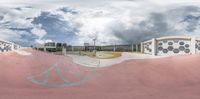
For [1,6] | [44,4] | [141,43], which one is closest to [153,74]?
[141,43]

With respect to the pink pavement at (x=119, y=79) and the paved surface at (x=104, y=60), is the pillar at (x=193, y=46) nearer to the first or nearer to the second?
the pink pavement at (x=119, y=79)

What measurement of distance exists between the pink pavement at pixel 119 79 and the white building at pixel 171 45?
0.10 m

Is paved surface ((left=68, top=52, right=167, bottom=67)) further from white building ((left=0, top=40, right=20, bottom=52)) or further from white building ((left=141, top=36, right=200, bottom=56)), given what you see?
white building ((left=0, top=40, right=20, bottom=52))

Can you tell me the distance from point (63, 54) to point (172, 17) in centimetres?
120

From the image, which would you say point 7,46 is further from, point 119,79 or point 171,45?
point 171,45

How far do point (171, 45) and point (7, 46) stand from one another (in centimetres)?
173

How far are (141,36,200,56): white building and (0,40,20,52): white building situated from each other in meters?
1.34

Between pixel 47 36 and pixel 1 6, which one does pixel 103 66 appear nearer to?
pixel 47 36

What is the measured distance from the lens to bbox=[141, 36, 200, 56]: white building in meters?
4.04

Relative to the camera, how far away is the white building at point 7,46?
159 inches

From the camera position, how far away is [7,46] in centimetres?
407

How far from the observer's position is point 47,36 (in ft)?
12.9

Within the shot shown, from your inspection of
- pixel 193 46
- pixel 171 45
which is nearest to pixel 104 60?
pixel 171 45

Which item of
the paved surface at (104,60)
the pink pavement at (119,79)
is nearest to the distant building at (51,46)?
the pink pavement at (119,79)
